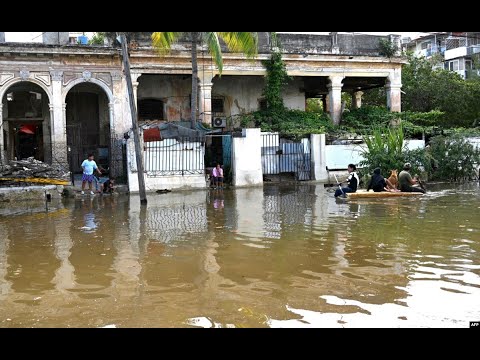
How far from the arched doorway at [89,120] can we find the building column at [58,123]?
236cm

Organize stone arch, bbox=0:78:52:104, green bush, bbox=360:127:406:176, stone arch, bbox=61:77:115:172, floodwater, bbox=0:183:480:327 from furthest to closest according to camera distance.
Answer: stone arch, bbox=61:77:115:172, stone arch, bbox=0:78:52:104, green bush, bbox=360:127:406:176, floodwater, bbox=0:183:480:327

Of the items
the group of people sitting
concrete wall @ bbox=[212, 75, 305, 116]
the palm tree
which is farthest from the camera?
concrete wall @ bbox=[212, 75, 305, 116]

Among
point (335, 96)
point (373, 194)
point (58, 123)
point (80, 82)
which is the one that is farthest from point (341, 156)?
point (58, 123)

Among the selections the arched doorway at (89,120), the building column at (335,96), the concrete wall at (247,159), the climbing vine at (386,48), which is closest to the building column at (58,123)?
the arched doorway at (89,120)

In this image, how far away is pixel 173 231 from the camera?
11.6 m

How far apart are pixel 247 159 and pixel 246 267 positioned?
15407 mm

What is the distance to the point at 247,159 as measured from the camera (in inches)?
915

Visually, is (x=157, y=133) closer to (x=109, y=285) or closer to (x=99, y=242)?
(x=99, y=242)

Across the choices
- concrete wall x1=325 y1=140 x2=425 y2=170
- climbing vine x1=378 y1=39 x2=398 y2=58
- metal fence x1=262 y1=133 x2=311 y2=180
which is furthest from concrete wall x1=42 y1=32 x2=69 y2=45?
climbing vine x1=378 y1=39 x2=398 y2=58

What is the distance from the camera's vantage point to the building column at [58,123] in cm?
2277

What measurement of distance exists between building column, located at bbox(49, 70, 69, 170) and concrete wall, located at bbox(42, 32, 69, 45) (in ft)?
4.38

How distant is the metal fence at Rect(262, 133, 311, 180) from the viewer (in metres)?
24.1

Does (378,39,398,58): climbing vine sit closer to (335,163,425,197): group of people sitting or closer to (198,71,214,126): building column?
(198,71,214,126): building column
